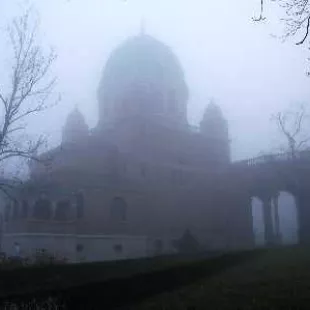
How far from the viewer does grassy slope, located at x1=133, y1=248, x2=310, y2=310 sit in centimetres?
791

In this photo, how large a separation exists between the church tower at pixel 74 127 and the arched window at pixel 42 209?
7.25 metres

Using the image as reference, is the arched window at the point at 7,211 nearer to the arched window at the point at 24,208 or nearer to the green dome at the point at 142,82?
the arched window at the point at 24,208

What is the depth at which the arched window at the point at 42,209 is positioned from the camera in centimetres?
3009

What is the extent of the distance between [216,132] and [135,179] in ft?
33.0

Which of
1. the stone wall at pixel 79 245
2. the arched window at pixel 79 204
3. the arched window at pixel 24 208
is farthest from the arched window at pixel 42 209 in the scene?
the stone wall at pixel 79 245

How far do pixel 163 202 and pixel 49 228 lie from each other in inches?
350

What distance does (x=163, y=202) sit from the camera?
34.0 metres

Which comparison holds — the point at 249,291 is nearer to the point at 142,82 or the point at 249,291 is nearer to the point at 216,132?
the point at 142,82

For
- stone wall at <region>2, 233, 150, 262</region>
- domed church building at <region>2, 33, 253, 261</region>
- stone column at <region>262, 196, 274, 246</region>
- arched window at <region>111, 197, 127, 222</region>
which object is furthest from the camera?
stone column at <region>262, 196, 274, 246</region>

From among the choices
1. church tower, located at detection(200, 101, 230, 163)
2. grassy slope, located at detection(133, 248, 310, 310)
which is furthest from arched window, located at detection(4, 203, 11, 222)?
grassy slope, located at detection(133, 248, 310, 310)

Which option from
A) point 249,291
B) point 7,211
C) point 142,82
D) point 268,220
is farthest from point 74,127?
point 249,291

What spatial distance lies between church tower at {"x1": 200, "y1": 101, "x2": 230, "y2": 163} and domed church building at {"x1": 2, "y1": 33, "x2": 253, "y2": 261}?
0.29 feet

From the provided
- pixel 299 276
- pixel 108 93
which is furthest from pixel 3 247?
pixel 299 276

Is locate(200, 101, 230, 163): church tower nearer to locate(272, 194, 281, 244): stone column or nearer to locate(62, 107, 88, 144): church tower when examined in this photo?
locate(272, 194, 281, 244): stone column
